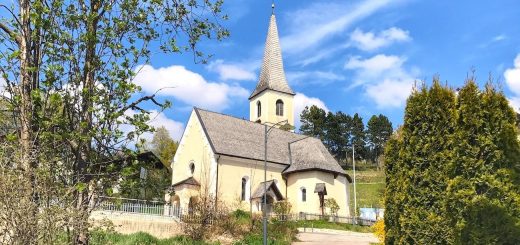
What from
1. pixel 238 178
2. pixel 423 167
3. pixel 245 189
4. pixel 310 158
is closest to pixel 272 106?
pixel 310 158

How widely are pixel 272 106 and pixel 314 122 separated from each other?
1770 inches

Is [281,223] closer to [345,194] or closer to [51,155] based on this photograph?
[345,194]

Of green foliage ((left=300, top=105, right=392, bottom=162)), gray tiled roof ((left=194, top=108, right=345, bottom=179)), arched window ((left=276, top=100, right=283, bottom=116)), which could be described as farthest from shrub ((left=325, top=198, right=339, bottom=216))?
green foliage ((left=300, top=105, right=392, bottom=162))

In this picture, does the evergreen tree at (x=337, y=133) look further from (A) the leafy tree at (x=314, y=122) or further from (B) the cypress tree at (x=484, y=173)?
(B) the cypress tree at (x=484, y=173)

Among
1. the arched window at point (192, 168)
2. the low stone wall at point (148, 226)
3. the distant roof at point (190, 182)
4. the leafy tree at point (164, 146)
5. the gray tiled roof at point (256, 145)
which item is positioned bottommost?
the low stone wall at point (148, 226)

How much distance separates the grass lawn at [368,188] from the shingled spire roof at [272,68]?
18072 mm

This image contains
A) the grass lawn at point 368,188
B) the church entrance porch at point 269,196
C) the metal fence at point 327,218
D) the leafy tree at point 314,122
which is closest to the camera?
the metal fence at point 327,218

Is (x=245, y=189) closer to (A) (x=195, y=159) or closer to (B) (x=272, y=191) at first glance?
(B) (x=272, y=191)

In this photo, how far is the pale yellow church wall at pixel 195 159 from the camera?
120 ft

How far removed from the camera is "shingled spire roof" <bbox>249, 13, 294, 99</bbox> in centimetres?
5512

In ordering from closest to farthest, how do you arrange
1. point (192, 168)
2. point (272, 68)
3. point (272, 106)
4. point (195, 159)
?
point (195, 159) < point (192, 168) < point (272, 106) < point (272, 68)

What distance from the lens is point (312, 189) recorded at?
38000 millimetres

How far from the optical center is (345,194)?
40.3m

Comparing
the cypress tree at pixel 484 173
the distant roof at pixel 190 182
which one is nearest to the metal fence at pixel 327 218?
the distant roof at pixel 190 182
